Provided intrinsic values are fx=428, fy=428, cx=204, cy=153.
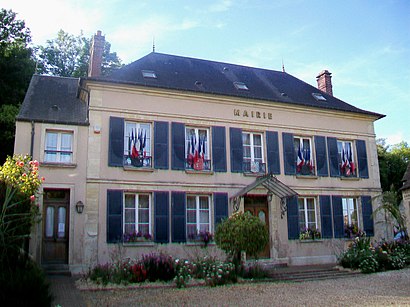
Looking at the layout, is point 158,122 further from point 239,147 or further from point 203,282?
point 203,282

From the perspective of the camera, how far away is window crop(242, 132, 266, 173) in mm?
15211

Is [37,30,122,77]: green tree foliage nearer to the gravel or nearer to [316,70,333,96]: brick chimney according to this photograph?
[316,70,333,96]: brick chimney

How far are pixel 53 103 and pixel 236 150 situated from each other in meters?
6.33

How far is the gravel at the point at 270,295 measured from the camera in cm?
832

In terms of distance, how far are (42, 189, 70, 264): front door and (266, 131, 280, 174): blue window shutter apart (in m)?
7.00

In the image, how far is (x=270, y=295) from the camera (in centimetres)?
920

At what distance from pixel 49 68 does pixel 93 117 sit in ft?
45.8

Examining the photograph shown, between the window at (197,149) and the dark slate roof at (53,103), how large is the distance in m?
3.46

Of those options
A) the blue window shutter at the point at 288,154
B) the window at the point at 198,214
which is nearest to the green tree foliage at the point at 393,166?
the blue window shutter at the point at 288,154

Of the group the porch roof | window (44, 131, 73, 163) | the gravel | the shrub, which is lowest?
the gravel

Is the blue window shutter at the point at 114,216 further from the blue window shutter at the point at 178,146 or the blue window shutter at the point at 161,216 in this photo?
the blue window shutter at the point at 178,146

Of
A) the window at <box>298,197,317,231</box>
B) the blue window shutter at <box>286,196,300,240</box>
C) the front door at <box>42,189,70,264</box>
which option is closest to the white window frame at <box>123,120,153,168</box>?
the front door at <box>42,189,70,264</box>

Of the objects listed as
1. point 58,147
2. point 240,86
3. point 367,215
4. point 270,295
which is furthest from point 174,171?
point 367,215

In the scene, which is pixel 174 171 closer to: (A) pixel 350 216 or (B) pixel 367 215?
(A) pixel 350 216
